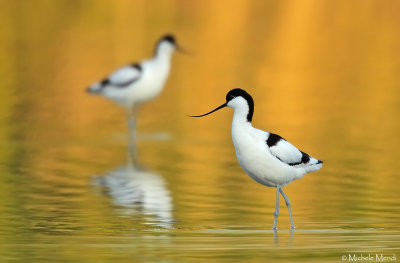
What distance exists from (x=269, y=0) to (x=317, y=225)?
33.1 meters

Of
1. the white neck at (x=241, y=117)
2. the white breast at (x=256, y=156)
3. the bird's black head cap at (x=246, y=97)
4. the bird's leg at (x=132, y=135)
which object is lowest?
the white breast at (x=256, y=156)

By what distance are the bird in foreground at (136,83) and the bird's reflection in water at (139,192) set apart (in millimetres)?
4549

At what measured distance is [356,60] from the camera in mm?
28562

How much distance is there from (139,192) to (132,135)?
212 inches

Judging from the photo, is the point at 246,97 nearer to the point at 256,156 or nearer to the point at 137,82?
the point at 256,156

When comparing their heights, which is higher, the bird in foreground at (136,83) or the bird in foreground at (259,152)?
the bird in foreground at (136,83)

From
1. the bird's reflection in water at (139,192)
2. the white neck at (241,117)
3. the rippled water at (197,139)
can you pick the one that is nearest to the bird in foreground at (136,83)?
the rippled water at (197,139)

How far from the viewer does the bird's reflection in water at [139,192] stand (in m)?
10.6

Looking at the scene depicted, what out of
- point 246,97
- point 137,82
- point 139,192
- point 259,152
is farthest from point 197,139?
point 259,152

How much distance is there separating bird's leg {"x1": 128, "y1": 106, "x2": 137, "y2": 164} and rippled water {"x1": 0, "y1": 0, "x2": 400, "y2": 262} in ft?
0.44

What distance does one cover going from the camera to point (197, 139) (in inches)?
661

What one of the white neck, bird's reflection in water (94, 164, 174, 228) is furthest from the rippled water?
the white neck

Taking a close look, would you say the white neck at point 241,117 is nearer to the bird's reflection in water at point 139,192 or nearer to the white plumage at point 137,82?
the bird's reflection in water at point 139,192

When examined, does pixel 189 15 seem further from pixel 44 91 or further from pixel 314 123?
pixel 314 123
